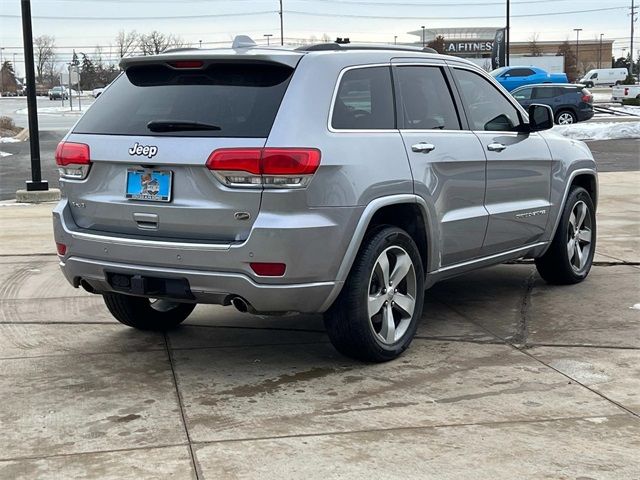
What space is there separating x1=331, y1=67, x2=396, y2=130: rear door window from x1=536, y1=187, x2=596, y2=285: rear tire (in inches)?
94.7

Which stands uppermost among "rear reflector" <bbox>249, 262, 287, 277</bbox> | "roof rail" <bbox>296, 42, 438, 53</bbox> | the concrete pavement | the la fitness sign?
the la fitness sign

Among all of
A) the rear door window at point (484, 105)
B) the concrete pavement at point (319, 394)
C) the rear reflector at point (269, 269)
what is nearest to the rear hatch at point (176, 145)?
the rear reflector at point (269, 269)

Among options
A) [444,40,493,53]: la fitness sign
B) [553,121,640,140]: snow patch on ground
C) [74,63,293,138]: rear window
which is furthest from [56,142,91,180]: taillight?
[444,40,493,53]: la fitness sign

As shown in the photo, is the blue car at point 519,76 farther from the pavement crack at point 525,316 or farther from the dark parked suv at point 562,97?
the pavement crack at point 525,316

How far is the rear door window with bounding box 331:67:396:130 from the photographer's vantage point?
505cm

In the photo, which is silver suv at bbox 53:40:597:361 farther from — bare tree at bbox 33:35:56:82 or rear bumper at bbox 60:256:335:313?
bare tree at bbox 33:35:56:82

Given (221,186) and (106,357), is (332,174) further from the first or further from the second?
(106,357)

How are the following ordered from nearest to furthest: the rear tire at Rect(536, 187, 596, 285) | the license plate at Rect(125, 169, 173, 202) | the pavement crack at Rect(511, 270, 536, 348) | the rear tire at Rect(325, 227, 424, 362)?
1. the license plate at Rect(125, 169, 173, 202)
2. the rear tire at Rect(325, 227, 424, 362)
3. the pavement crack at Rect(511, 270, 536, 348)
4. the rear tire at Rect(536, 187, 596, 285)

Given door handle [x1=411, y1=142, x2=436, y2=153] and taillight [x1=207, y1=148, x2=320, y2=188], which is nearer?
taillight [x1=207, y1=148, x2=320, y2=188]

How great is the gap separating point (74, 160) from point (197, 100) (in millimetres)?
829

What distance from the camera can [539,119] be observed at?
6.61 meters

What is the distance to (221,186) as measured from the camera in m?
4.69

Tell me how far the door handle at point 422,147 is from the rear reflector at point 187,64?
1.34 meters

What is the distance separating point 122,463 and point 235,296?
1192 mm
